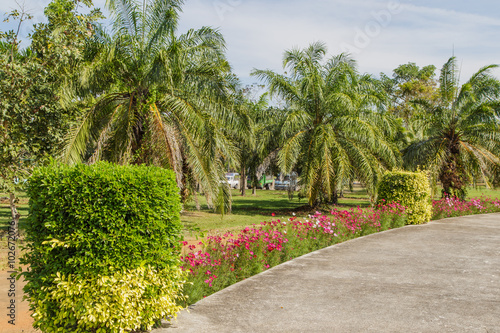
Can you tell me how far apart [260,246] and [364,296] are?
2.02 metres

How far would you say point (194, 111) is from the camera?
37.7 feet

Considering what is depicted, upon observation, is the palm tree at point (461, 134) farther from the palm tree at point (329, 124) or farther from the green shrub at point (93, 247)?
the green shrub at point (93, 247)

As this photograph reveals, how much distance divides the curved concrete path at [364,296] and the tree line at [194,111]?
537 cm

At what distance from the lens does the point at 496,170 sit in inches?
671

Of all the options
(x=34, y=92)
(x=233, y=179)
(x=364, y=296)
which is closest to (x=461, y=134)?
(x=364, y=296)

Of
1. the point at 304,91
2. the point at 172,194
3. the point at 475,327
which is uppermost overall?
the point at 304,91

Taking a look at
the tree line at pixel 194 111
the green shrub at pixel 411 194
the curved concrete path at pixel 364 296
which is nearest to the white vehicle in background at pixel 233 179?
the tree line at pixel 194 111

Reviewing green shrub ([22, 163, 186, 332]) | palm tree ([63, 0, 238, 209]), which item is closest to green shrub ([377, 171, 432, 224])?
palm tree ([63, 0, 238, 209])

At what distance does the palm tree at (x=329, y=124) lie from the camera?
1636 centimetres

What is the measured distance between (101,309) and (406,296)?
3.50 m

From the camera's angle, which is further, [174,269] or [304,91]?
[304,91]

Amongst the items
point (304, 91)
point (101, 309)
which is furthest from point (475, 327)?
point (304, 91)

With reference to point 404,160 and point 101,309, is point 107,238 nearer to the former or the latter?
point 101,309

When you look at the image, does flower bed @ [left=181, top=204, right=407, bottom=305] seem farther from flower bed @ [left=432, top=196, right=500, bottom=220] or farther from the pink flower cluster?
flower bed @ [left=432, top=196, right=500, bottom=220]
